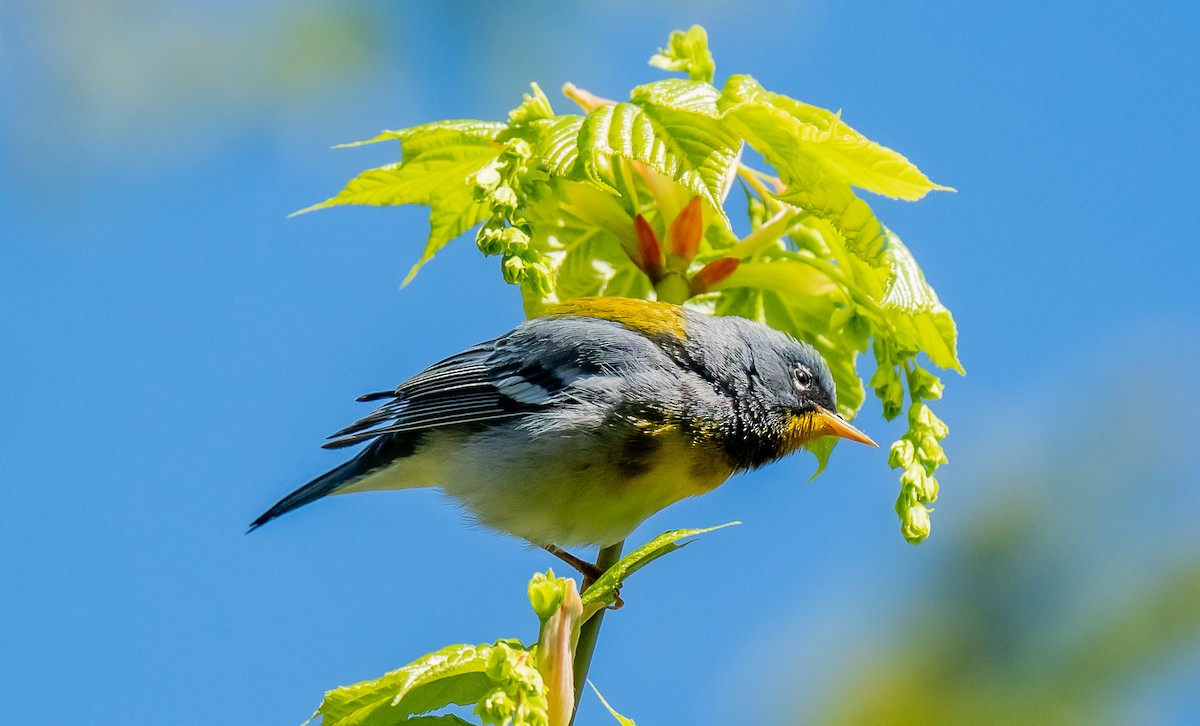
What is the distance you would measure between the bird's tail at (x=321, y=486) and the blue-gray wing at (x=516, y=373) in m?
0.18

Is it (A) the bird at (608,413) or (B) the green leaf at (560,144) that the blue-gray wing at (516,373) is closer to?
(A) the bird at (608,413)

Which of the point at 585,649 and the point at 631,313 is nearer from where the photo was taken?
the point at 585,649

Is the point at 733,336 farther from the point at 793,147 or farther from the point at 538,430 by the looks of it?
the point at 793,147

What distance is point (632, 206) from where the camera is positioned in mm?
2014

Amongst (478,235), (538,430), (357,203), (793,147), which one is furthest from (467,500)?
(793,147)

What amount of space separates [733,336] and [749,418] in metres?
0.17

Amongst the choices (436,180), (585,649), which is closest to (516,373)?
(436,180)

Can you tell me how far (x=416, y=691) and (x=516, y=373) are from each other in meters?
0.98

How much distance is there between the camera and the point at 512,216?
1622mm

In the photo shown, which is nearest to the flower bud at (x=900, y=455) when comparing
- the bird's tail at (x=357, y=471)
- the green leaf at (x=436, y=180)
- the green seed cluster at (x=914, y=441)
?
the green seed cluster at (x=914, y=441)

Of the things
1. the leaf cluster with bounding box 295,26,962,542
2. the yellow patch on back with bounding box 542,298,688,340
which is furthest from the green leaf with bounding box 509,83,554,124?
the yellow patch on back with bounding box 542,298,688,340

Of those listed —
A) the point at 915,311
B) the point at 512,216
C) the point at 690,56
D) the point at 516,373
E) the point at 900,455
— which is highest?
the point at 690,56

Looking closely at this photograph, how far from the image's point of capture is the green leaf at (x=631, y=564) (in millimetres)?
1406

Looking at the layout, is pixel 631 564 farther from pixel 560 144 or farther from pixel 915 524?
pixel 560 144
